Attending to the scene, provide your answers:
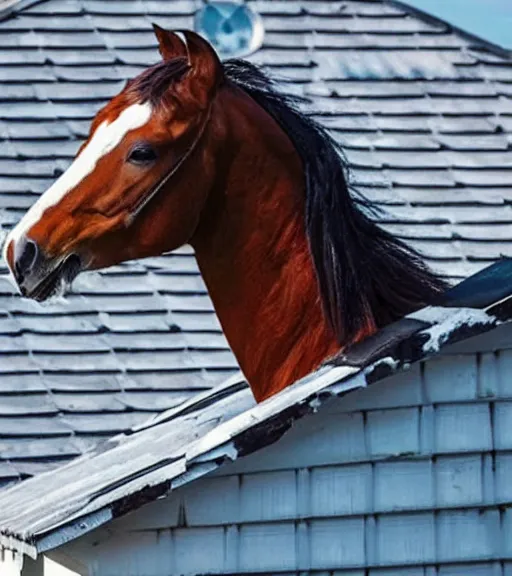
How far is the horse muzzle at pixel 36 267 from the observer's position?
3814 mm

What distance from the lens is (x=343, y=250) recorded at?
154 inches

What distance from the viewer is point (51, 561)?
388 centimetres

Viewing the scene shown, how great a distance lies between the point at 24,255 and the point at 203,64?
2.03 ft

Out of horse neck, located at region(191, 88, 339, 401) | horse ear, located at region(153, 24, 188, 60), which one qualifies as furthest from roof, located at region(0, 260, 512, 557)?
horse ear, located at region(153, 24, 188, 60)

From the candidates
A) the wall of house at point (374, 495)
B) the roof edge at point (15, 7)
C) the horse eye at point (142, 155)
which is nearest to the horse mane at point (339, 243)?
the horse eye at point (142, 155)

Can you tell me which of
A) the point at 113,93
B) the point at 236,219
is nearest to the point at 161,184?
the point at 236,219

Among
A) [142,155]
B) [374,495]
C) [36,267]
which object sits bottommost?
[374,495]

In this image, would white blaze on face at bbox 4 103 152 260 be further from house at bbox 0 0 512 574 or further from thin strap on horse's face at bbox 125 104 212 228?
house at bbox 0 0 512 574

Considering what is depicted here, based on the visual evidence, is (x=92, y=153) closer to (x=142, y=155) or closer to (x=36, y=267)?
(x=142, y=155)

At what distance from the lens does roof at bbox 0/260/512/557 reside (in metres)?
3.47

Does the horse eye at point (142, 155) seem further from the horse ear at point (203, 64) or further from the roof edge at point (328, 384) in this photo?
the roof edge at point (328, 384)

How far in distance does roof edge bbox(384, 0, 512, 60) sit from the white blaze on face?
17.9ft

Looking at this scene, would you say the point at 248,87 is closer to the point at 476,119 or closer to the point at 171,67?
the point at 171,67

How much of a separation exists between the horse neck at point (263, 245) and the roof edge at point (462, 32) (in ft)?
17.3
